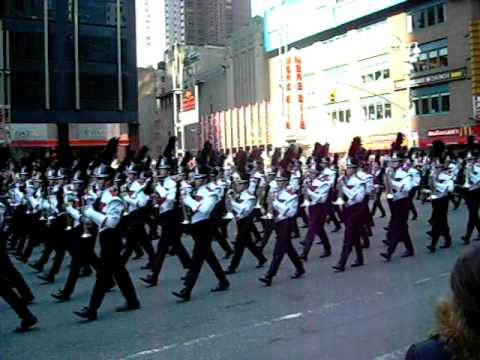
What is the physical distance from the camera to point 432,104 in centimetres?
4344

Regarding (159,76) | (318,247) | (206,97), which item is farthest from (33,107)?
(159,76)

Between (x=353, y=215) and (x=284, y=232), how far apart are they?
1.61m

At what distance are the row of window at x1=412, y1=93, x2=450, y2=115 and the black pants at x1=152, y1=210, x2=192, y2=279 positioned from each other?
3571cm

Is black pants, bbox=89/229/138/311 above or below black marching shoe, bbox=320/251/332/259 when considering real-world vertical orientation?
above

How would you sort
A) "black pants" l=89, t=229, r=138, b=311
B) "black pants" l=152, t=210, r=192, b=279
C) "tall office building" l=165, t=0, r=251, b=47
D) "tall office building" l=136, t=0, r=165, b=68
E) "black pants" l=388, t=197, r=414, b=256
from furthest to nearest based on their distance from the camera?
"tall office building" l=165, t=0, r=251, b=47 < "tall office building" l=136, t=0, r=165, b=68 < "black pants" l=388, t=197, r=414, b=256 < "black pants" l=152, t=210, r=192, b=279 < "black pants" l=89, t=229, r=138, b=311

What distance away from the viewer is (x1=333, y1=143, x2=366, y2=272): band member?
9977 mm

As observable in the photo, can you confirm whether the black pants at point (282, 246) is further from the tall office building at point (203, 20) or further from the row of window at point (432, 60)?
the tall office building at point (203, 20)

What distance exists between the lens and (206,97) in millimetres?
89688

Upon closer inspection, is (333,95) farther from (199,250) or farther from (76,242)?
(199,250)

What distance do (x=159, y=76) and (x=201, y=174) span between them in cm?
9562

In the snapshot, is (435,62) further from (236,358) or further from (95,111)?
(236,358)

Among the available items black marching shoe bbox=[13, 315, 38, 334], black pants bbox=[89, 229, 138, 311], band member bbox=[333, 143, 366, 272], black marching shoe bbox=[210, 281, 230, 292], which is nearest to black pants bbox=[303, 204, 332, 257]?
band member bbox=[333, 143, 366, 272]

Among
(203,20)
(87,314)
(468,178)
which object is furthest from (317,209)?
(203,20)

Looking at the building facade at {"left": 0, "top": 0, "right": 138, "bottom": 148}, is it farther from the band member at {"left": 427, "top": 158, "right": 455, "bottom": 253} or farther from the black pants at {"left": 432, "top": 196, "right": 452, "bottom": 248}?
the black pants at {"left": 432, "top": 196, "right": 452, "bottom": 248}
